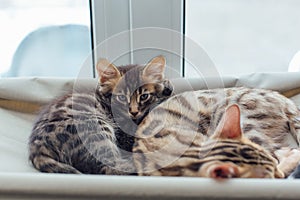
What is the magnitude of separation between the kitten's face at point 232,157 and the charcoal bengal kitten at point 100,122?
0.17 meters

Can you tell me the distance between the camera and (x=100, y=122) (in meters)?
0.99

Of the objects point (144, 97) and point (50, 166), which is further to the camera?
point (144, 97)

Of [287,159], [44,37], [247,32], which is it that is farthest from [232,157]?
[44,37]

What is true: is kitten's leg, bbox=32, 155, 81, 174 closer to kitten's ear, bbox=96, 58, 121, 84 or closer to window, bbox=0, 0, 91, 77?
kitten's ear, bbox=96, 58, 121, 84

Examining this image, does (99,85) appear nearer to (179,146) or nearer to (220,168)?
(179,146)

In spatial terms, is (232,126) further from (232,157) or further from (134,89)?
(134,89)

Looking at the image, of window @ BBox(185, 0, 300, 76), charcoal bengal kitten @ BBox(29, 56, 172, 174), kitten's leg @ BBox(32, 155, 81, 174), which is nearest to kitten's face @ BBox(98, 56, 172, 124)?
charcoal bengal kitten @ BBox(29, 56, 172, 174)

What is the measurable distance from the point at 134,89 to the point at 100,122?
10cm

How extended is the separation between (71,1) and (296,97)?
0.77 m

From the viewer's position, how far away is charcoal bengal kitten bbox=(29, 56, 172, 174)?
3.01 feet

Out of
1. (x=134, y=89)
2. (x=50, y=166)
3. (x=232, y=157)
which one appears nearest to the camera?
(x=232, y=157)

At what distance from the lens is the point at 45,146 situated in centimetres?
95

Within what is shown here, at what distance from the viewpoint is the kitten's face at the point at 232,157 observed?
0.75 meters

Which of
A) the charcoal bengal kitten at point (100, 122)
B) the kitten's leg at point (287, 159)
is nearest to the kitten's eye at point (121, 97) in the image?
the charcoal bengal kitten at point (100, 122)
